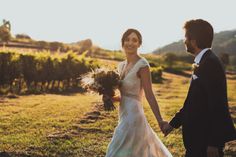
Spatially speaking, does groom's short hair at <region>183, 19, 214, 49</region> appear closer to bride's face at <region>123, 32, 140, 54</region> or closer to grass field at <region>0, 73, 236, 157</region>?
bride's face at <region>123, 32, 140, 54</region>

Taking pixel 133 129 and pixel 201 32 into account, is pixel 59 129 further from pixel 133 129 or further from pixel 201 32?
pixel 201 32

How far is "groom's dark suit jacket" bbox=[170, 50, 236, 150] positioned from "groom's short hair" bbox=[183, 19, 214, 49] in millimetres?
169

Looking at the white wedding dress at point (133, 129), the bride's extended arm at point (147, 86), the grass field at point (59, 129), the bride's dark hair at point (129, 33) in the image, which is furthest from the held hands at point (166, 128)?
the grass field at point (59, 129)

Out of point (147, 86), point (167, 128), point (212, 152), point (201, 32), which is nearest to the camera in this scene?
point (212, 152)

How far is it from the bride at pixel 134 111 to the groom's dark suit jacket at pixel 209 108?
1.38 metres

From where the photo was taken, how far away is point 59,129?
45.4ft

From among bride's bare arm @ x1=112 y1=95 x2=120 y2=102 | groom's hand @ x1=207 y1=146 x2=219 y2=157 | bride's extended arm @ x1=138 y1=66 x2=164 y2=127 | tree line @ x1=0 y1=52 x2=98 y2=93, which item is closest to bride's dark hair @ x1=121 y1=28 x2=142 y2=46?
bride's extended arm @ x1=138 y1=66 x2=164 y2=127

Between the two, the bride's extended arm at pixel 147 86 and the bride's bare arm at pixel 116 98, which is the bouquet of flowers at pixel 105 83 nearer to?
the bride's bare arm at pixel 116 98

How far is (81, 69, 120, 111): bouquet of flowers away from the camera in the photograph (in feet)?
24.1

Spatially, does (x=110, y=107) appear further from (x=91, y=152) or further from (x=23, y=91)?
(x=23, y=91)

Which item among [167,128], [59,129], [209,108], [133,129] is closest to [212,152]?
[209,108]

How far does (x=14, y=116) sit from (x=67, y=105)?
12.9ft

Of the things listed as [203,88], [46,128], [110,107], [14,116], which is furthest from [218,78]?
[14,116]

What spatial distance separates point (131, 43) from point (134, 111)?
1.01m
